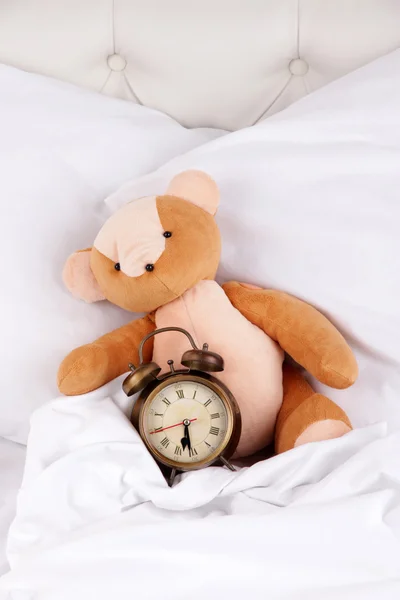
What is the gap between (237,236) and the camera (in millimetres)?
1014

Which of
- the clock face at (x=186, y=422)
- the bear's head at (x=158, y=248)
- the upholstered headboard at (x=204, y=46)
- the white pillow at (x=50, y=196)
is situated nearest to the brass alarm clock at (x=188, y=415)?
the clock face at (x=186, y=422)

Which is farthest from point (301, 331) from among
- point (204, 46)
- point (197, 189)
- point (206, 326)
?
point (204, 46)

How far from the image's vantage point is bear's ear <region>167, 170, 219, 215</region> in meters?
→ 0.92

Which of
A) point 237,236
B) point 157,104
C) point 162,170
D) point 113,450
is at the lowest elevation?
point 113,450

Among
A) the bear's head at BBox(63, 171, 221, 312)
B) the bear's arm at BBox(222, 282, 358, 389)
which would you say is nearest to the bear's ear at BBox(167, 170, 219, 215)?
the bear's head at BBox(63, 171, 221, 312)

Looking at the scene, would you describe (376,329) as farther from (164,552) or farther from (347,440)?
(164,552)

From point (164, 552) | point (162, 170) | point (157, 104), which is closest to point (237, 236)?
point (162, 170)

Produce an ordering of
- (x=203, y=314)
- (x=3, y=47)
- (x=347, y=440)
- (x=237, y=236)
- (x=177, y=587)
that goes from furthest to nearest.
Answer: (x=3, y=47)
(x=237, y=236)
(x=203, y=314)
(x=347, y=440)
(x=177, y=587)

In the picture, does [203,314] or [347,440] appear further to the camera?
[203,314]

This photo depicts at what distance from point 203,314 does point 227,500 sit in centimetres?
25

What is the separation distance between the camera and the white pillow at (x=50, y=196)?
3.25 feet

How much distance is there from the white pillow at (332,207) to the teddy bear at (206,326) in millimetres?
64

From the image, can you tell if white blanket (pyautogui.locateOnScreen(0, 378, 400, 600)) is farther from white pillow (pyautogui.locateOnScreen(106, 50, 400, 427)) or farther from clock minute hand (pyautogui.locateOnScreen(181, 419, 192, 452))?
white pillow (pyautogui.locateOnScreen(106, 50, 400, 427))

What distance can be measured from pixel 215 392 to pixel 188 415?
0.04 m
